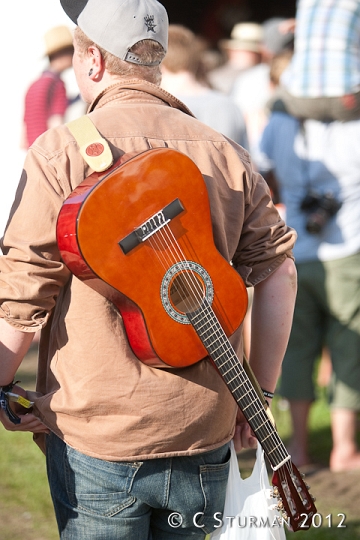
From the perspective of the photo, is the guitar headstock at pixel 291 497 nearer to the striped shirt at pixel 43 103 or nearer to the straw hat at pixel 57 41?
the striped shirt at pixel 43 103

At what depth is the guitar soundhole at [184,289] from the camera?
1.80 m

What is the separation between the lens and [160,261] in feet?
5.80

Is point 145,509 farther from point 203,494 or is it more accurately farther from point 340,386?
point 340,386

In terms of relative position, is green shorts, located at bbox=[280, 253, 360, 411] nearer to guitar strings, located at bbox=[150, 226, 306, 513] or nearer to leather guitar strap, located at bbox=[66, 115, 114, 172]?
guitar strings, located at bbox=[150, 226, 306, 513]

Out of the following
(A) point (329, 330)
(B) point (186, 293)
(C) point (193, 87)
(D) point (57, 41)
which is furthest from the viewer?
(D) point (57, 41)

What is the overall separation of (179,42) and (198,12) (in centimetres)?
728

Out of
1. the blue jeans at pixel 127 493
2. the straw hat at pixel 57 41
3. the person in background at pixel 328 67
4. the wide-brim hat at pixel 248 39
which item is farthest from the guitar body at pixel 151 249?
the wide-brim hat at pixel 248 39

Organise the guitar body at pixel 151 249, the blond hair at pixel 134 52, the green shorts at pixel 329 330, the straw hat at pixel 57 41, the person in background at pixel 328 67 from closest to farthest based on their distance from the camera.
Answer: the guitar body at pixel 151 249
the blond hair at pixel 134 52
the person in background at pixel 328 67
the green shorts at pixel 329 330
the straw hat at pixel 57 41

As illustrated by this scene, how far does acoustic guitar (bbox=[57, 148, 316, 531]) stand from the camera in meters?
1.68

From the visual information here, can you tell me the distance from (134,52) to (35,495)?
8.62 feet

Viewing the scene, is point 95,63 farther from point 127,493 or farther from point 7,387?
point 127,493

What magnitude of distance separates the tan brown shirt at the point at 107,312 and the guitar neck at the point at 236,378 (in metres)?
0.06

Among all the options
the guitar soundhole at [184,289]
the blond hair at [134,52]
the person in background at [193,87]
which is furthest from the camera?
the person in background at [193,87]

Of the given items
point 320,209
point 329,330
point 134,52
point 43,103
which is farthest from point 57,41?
point 134,52
